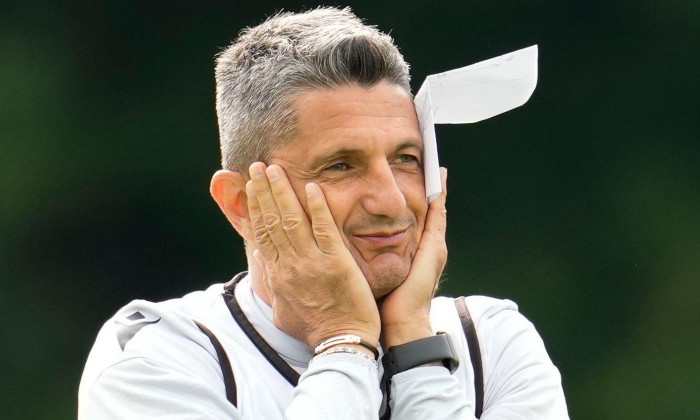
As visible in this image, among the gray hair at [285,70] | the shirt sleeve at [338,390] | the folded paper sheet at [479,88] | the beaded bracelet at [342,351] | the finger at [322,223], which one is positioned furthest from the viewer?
the folded paper sheet at [479,88]

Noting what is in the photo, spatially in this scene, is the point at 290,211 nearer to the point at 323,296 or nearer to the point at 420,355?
the point at 323,296

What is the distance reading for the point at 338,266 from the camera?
2.73 m

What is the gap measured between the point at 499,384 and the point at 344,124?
2.13 feet

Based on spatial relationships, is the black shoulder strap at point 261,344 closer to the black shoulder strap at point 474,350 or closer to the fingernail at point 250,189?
the fingernail at point 250,189

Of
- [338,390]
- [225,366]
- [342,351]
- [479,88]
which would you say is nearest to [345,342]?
[342,351]

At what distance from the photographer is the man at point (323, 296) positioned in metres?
2.61

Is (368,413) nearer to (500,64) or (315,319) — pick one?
(315,319)

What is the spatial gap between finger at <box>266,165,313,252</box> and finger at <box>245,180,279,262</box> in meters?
0.05

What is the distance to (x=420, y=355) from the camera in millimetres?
2674

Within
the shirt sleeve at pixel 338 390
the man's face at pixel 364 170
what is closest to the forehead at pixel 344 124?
the man's face at pixel 364 170

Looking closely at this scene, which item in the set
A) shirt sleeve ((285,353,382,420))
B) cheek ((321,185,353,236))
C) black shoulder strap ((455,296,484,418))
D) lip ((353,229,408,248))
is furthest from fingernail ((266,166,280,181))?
black shoulder strap ((455,296,484,418))

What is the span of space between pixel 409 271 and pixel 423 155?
27 cm

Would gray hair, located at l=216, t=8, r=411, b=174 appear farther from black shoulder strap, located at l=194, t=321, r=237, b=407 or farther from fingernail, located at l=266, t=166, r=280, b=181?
black shoulder strap, located at l=194, t=321, r=237, b=407

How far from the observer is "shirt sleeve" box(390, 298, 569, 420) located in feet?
8.48
